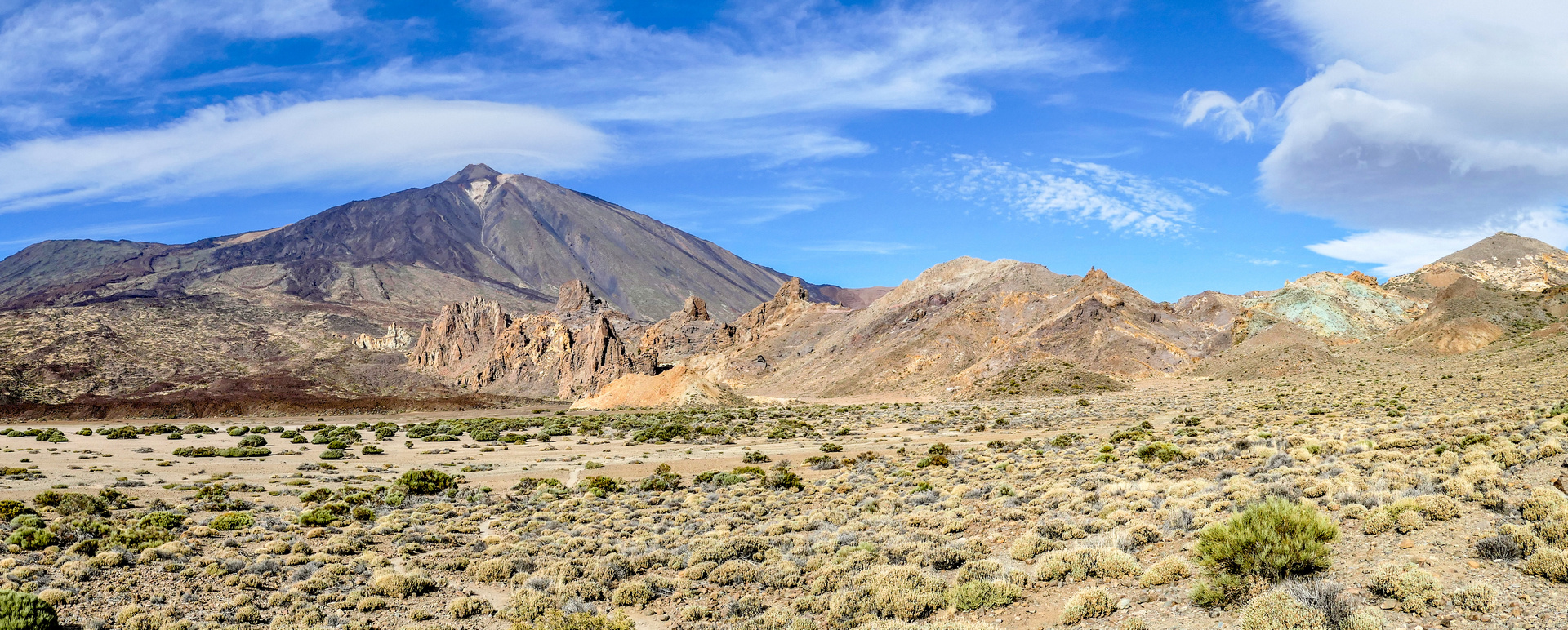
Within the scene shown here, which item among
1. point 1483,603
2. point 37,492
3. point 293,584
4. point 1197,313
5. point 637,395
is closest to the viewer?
point 1483,603

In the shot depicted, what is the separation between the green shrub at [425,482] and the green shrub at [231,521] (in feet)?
22.6

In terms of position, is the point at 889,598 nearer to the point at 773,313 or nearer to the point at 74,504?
the point at 74,504

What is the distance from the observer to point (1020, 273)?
108562mm

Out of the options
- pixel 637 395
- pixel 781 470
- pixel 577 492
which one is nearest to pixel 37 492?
pixel 577 492

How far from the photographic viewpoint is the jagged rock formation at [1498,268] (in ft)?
344

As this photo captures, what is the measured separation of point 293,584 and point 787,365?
99.4 metres

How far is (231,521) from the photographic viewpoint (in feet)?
68.3

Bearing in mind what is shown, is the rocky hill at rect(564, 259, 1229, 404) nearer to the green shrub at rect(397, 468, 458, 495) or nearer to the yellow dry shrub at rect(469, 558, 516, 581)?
the green shrub at rect(397, 468, 458, 495)

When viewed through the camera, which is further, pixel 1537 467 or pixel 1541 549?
pixel 1537 467

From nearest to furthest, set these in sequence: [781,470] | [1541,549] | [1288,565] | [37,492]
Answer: [1541,549] → [1288,565] → [37,492] → [781,470]

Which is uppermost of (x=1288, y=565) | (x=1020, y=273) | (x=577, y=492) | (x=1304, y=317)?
(x=1020, y=273)

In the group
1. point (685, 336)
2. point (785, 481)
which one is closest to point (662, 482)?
point (785, 481)

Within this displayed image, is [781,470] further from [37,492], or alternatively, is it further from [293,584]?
[37,492]

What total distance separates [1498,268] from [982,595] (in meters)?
152
